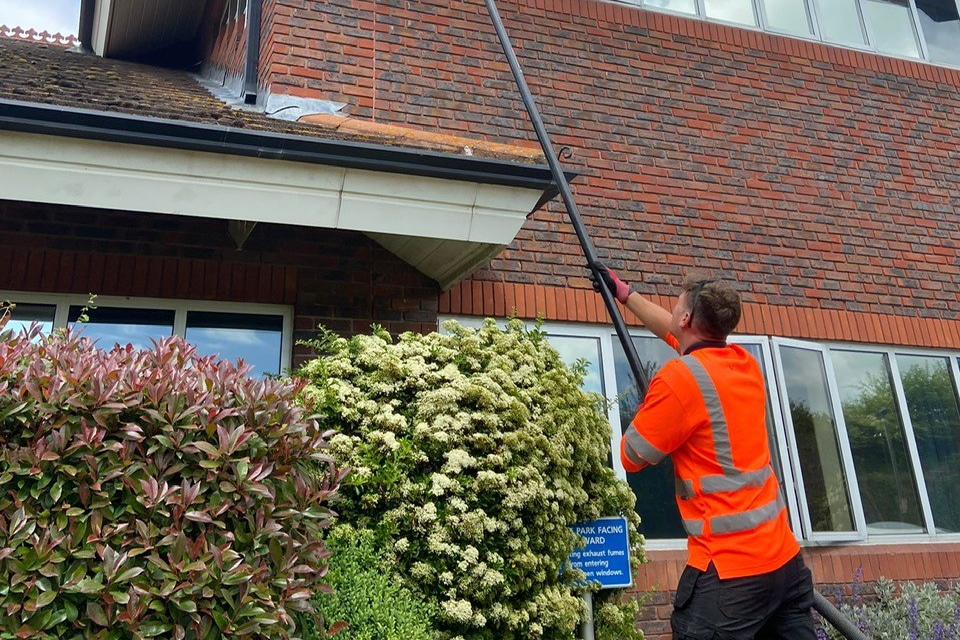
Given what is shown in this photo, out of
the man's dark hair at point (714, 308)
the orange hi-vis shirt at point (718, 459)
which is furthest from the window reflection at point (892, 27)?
the orange hi-vis shirt at point (718, 459)

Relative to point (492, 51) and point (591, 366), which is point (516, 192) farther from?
point (492, 51)

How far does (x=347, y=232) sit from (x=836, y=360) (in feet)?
14.3

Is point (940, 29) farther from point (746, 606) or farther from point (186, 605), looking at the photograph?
point (186, 605)

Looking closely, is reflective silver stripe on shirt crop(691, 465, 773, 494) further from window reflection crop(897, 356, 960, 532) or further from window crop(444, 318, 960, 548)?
window reflection crop(897, 356, 960, 532)

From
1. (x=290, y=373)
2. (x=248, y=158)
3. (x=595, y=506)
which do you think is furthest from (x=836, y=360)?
(x=248, y=158)

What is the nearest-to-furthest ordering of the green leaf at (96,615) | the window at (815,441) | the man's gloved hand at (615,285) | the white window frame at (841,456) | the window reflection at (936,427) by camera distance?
the green leaf at (96,615)
the man's gloved hand at (615,285)
the white window frame at (841,456)
the window at (815,441)
the window reflection at (936,427)

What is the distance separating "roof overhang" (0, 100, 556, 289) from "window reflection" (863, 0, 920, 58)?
18.7 ft

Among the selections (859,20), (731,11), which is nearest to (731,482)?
(731,11)

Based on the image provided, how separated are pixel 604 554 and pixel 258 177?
8.88 ft

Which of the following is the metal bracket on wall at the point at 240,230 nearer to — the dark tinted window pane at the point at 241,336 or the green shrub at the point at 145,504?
the dark tinted window pane at the point at 241,336

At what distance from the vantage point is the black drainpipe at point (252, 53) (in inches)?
220

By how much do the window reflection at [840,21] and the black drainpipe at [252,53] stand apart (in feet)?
18.7

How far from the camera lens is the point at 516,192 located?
14.8 feet

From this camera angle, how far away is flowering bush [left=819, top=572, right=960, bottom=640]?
17.9ft
